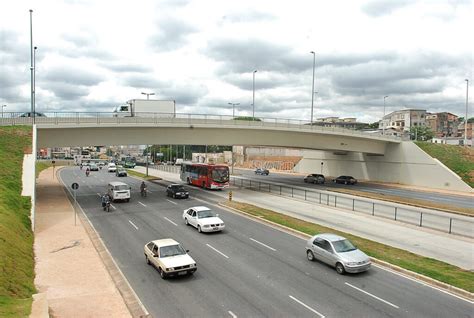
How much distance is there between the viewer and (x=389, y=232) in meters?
24.4

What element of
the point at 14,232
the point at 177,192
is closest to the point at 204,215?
the point at 14,232

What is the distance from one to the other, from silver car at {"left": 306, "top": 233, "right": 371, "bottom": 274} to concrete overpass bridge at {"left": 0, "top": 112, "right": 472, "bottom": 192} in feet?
84.5

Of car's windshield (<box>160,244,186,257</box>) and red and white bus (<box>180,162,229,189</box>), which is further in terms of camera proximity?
red and white bus (<box>180,162,229,189</box>)

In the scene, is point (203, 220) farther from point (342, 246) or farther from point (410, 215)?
point (410, 215)

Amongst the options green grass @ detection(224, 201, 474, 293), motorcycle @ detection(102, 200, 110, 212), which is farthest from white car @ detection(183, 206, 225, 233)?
motorcycle @ detection(102, 200, 110, 212)

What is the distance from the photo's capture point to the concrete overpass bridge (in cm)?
3688

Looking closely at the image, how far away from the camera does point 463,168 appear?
180 feet

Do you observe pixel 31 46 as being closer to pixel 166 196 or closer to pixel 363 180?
pixel 166 196

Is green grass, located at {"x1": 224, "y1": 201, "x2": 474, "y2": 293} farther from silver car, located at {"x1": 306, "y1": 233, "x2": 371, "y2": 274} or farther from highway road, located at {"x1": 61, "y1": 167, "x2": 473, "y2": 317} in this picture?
silver car, located at {"x1": 306, "y1": 233, "x2": 371, "y2": 274}

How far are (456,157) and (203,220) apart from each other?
49.7m

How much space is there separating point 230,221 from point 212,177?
768 inches

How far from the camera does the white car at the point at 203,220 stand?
23230mm

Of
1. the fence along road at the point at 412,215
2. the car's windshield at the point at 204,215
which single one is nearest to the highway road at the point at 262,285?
the car's windshield at the point at 204,215

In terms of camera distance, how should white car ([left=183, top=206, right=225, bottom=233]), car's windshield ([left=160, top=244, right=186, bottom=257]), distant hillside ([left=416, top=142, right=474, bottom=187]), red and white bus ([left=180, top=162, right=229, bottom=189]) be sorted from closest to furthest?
1. car's windshield ([left=160, top=244, right=186, bottom=257])
2. white car ([left=183, top=206, right=225, bottom=233])
3. red and white bus ([left=180, top=162, right=229, bottom=189])
4. distant hillside ([left=416, top=142, right=474, bottom=187])
